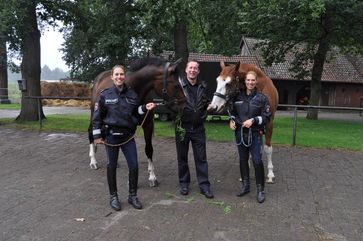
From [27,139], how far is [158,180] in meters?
5.75

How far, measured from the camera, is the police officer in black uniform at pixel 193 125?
5.67 metres

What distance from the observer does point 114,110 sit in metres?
5.18

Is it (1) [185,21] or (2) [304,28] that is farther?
(2) [304,28]

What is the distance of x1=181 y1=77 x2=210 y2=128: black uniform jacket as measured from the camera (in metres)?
5.67

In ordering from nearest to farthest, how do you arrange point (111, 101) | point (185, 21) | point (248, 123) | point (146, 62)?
1. point (111, 101)
2. point (248, 123)
3. point (146, 62)
4. point (185, 21)

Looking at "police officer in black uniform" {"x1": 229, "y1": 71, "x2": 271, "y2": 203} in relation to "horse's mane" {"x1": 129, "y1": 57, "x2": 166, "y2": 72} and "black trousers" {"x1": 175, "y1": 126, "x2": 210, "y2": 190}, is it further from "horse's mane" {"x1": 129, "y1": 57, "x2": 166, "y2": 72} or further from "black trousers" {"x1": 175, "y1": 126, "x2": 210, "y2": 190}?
"horse's mane" {"x1": 129, "y1": 57, "x2": 166, "y2": 72}

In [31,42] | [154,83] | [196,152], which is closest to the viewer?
[196,152]

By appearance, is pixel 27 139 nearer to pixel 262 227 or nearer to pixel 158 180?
pixel 158 180

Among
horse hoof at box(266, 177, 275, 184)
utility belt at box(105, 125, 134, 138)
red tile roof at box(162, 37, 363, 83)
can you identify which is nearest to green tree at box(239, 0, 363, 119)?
red tile roof at box(162, 37, 363, 83)

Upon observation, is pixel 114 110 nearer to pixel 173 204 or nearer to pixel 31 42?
pixel 173 204

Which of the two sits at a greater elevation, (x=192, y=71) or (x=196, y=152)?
(x=192, y=71)

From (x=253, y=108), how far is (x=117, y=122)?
6.19 ft

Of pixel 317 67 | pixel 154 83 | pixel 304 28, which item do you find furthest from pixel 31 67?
pixel 317 67

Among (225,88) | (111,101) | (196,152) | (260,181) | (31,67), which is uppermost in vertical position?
(31,67)
